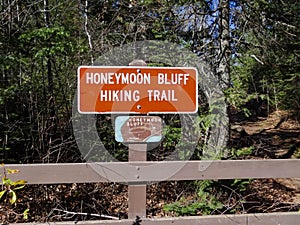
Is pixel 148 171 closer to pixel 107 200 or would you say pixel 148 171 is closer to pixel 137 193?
pixel 137 193

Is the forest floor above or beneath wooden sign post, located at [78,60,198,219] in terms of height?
beneath

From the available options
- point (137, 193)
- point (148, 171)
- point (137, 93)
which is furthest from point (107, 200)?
point (137, 93)

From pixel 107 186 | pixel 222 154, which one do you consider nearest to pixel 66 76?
pixel 107 186

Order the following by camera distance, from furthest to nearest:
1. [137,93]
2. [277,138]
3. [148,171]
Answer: [277,138] → [148,171] → [137,93]

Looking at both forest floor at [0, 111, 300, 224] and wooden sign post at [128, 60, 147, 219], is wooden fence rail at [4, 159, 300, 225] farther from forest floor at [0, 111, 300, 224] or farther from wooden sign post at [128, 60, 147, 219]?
forest floor at [0, 111, 300, 224]

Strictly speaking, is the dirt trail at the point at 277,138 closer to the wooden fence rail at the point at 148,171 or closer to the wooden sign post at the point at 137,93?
the wooden fence rail at the point at 148,171

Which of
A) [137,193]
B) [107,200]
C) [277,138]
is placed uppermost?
[137,193]

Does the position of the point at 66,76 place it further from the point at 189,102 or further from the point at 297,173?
the point at 297,173

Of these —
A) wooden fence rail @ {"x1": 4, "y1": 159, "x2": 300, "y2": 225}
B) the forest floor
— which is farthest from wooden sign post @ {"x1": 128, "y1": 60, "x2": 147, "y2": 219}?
the forest floor

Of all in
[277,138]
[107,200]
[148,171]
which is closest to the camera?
[148,171]

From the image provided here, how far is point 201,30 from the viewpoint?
18.3 feet

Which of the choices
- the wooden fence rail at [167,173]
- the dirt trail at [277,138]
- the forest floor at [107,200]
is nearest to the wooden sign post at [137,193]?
the wooden fence rail at [167,173]

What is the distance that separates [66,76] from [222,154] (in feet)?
8.65

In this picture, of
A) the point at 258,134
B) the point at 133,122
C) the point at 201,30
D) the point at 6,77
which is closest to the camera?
the point at 133,122
